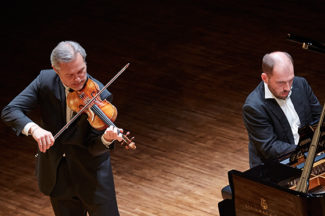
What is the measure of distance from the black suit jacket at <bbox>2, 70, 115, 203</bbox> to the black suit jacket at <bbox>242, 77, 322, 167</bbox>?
2.78 ft

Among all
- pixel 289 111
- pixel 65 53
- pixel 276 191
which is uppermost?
pixel 65 53

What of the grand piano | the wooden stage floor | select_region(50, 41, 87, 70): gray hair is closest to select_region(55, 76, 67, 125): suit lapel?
select_region(50, 41, 87, 70): gray hair

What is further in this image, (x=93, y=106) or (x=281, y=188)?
(x=93, y=106)

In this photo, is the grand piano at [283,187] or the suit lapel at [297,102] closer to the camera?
the grand piano at [283,187]

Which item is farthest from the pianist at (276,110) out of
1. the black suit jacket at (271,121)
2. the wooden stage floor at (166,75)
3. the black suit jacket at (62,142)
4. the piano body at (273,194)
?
the wooden stage floor at (166,75)

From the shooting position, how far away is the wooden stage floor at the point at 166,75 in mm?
5234

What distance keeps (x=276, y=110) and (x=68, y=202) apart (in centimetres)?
127

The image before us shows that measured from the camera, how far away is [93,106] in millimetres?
3463

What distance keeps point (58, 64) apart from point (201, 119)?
9.06 feet

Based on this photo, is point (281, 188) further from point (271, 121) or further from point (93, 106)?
point (93, 106)

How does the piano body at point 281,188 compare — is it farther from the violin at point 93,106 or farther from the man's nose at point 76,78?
the man's nose at point 76,78

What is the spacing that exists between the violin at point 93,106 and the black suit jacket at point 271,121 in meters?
0.88

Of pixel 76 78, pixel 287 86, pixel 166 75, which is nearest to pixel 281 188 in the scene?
pixel 287 86

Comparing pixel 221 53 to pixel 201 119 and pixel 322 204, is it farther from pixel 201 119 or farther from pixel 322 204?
pixel 322 204
